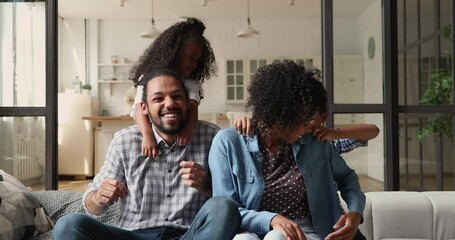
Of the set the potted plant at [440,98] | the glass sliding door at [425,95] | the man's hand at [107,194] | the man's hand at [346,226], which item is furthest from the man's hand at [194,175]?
the potted plant at [440,98]

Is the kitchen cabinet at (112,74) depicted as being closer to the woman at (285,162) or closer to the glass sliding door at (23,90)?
the glass sliding door at (23,90)

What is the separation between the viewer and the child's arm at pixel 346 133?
189cm

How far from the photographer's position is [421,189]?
3.41 meters

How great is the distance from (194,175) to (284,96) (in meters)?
0.42

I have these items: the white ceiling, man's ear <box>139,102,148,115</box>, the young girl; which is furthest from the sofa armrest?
the white ceiling

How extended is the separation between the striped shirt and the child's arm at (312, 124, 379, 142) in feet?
1.38

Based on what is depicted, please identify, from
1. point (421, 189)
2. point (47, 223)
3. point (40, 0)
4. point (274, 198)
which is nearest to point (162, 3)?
point (40, 0)

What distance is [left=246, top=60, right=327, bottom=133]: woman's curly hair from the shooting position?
1.75 metres

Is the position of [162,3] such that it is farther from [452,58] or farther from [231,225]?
[231,225]

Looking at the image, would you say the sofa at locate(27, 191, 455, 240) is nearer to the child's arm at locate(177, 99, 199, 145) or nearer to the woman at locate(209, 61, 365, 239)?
the woman at locate(209, 61, 365, 239)

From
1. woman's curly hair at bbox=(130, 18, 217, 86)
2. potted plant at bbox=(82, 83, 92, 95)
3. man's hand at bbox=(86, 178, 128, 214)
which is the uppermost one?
potted plant at bbox=(82, 83, 92, 95)

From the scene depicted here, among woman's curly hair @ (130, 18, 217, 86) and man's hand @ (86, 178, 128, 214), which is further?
woman's curly hair @ (130, 18, 217, 86)

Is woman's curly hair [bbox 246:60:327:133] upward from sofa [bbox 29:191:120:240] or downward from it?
upward

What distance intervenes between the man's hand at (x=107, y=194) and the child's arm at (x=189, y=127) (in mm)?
270
